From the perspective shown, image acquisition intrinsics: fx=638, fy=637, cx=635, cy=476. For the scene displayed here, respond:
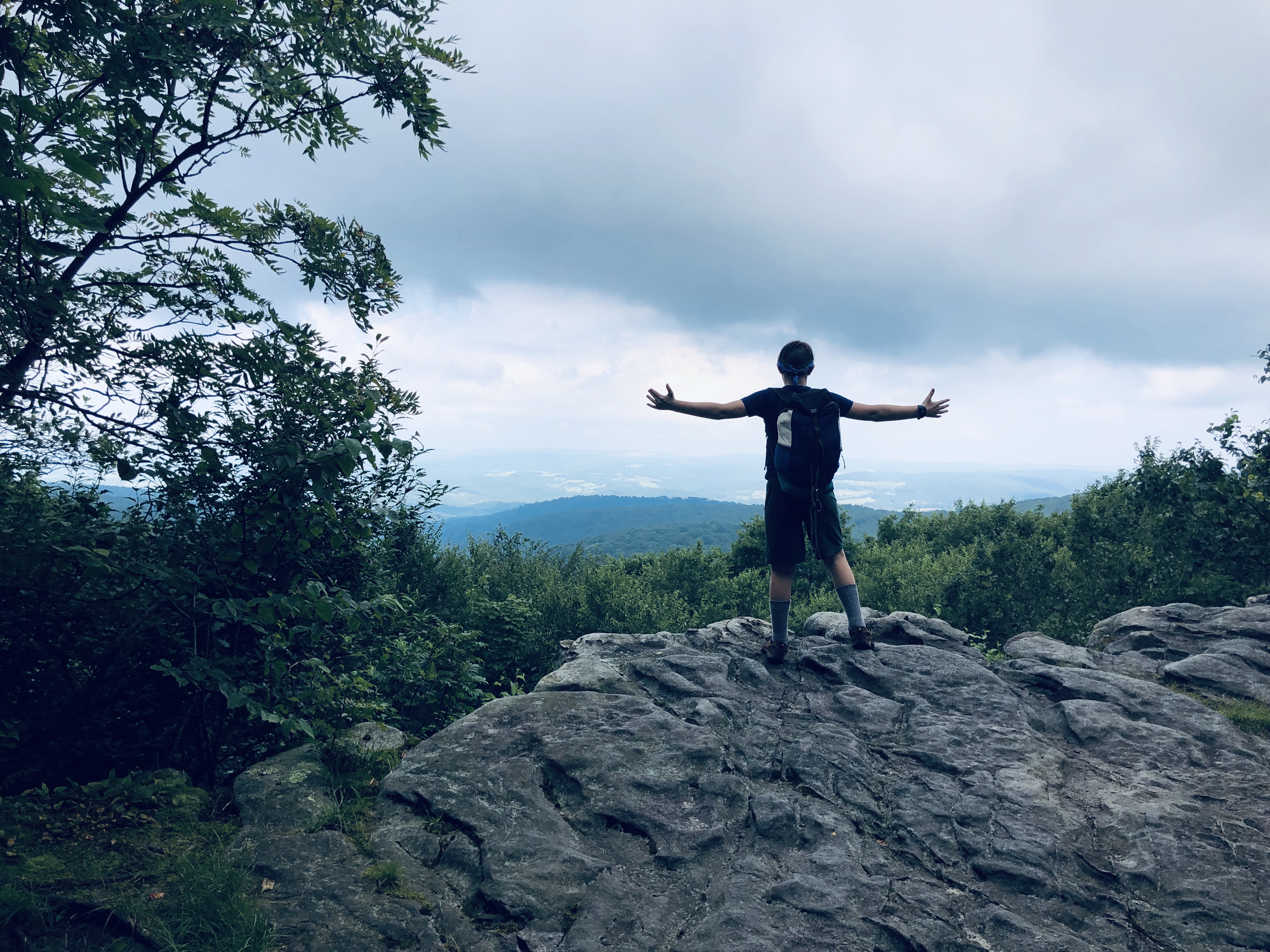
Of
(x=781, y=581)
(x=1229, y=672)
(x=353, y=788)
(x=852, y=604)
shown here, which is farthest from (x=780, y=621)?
(x=1229, y=672)

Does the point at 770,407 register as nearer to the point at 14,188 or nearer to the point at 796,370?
the point at 796,370

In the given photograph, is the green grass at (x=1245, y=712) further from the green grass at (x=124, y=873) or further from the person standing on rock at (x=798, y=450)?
the green grass at (x=124, y=873)

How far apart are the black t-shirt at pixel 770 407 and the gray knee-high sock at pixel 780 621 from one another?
4.89 ft

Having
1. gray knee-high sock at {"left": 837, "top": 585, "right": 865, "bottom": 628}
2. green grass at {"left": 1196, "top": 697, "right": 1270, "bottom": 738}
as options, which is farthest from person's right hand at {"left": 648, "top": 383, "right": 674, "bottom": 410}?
green grass at {"left": 1196, "top": 697, "right": 1270, "bottom": 738}

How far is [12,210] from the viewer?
3951 mm

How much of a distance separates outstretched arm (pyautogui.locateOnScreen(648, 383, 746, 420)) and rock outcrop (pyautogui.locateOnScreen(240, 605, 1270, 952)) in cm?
280

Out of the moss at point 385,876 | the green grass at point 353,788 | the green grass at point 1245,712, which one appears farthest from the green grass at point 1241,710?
the green grass at point 353,788

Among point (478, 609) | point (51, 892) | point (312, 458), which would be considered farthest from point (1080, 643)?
point (51, 892)

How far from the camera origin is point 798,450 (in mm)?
6691

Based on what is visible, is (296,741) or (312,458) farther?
(296,741)

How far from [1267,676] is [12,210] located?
12700 mm

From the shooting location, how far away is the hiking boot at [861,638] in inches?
302

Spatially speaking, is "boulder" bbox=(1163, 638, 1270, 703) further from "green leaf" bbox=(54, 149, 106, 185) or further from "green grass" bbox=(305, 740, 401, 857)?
"green leaf" bbox=(54, 149, 106, 185)

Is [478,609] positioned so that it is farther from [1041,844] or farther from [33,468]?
[1041,844]
